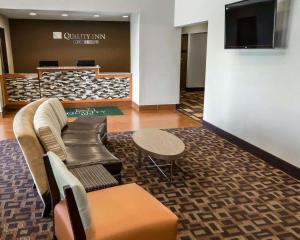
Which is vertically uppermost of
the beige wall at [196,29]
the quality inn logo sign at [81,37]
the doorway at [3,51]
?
the beige wall at [196,29]

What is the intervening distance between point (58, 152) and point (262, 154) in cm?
302

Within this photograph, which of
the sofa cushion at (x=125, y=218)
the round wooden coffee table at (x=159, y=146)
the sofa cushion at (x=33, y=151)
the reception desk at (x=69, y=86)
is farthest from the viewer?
the reception desk at (x=69, y=86)

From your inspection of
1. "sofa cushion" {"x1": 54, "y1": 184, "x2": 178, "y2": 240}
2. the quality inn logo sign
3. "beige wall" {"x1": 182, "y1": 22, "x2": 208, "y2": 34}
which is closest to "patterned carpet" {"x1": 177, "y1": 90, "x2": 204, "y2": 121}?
"beige wall" {"x1": 182, "y1": 22, "x2": 208, "y2": 34}

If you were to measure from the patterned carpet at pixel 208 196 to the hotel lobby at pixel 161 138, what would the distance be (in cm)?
1

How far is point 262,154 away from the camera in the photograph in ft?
14.5

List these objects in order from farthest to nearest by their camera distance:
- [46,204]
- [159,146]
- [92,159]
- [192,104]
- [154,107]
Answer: [192,104]
[154,107]
[159,146]
[92,159]
[46,204]

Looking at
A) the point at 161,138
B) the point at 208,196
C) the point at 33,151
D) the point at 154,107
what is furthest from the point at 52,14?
the point at 208,196

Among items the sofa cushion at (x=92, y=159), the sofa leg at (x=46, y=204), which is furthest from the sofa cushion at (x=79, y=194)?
the sofa cushion at (x=92, y=159)

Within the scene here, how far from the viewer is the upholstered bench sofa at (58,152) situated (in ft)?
8.57

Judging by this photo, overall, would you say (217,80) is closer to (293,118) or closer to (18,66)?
(293,118)

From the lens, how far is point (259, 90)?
173 inches

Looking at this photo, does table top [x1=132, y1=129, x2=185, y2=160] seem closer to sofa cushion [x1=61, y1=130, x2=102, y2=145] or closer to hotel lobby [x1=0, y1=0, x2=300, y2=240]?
hotel lobby [x1=0, y1=0, x2=300, y2=240]

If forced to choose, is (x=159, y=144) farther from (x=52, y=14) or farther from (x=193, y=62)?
(x=193, y=62)

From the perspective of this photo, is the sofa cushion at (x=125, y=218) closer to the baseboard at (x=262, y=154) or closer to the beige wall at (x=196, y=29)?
the baseboard at (x=262, y=154)
